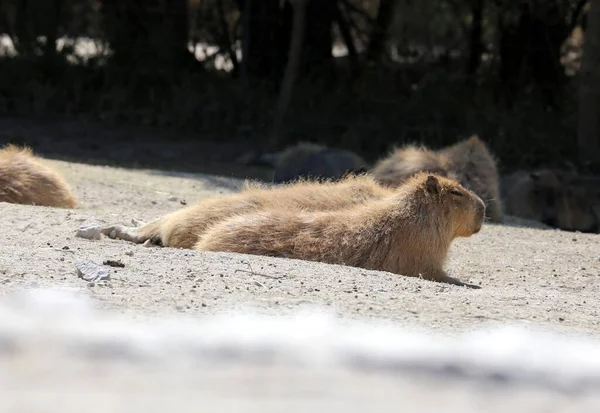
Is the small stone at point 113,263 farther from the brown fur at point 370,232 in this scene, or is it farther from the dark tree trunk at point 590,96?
the dark tree trunk at point 590,96

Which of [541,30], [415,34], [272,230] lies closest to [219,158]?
[415,34]

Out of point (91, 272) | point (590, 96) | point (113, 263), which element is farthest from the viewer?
point (590, 96)

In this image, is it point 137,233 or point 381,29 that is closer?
point 137,233

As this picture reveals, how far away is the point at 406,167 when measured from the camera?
894 cm

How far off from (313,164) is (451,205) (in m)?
3.96

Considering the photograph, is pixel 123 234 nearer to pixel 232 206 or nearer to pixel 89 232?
pixel 89 232

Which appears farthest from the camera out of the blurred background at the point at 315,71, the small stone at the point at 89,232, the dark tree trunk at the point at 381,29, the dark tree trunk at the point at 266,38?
the dark tree trunk at the point at 266,38

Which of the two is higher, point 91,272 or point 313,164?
point 91,272

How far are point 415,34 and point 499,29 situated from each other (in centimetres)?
96

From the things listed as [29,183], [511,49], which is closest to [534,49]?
[511,49]

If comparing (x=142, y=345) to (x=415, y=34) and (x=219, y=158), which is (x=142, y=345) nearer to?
(x=219, y=158)

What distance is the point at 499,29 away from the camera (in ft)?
43.0

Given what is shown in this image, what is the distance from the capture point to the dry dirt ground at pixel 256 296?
95.5 inches

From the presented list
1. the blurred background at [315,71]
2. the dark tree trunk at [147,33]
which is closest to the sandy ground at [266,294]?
the blurred background at [315,71]
